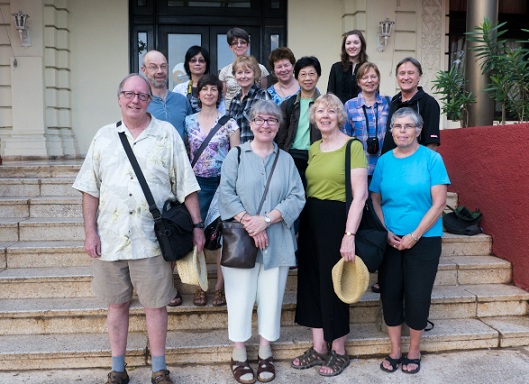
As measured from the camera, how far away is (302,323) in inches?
134

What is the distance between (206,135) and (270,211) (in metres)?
0.92

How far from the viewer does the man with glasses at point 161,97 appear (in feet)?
12.6

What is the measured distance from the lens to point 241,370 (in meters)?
3.27

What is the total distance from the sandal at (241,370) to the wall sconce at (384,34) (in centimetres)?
695

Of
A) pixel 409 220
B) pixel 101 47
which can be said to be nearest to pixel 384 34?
pixel 101 47

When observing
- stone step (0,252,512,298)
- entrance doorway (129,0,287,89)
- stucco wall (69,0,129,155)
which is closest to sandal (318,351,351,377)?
stone step (0,252,512,298)

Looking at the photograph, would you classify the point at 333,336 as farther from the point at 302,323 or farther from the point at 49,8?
the point at 49,8

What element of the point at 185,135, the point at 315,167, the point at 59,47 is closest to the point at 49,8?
the point at 59,47

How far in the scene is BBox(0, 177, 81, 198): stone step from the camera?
5.43 m

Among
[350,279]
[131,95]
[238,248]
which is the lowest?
[350,279]

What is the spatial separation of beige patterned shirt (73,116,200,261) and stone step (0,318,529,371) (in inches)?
39.5

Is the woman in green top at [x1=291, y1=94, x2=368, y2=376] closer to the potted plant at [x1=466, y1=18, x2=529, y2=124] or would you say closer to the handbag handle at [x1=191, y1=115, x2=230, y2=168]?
the handbag handle at [x1=191, y1=115, x2=230, y2=168]

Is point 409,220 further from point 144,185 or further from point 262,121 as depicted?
point 144,185

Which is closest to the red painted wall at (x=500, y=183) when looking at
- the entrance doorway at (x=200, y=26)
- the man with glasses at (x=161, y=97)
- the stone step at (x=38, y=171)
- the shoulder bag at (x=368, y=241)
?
the shoulder bag at (x=368, y=241)
